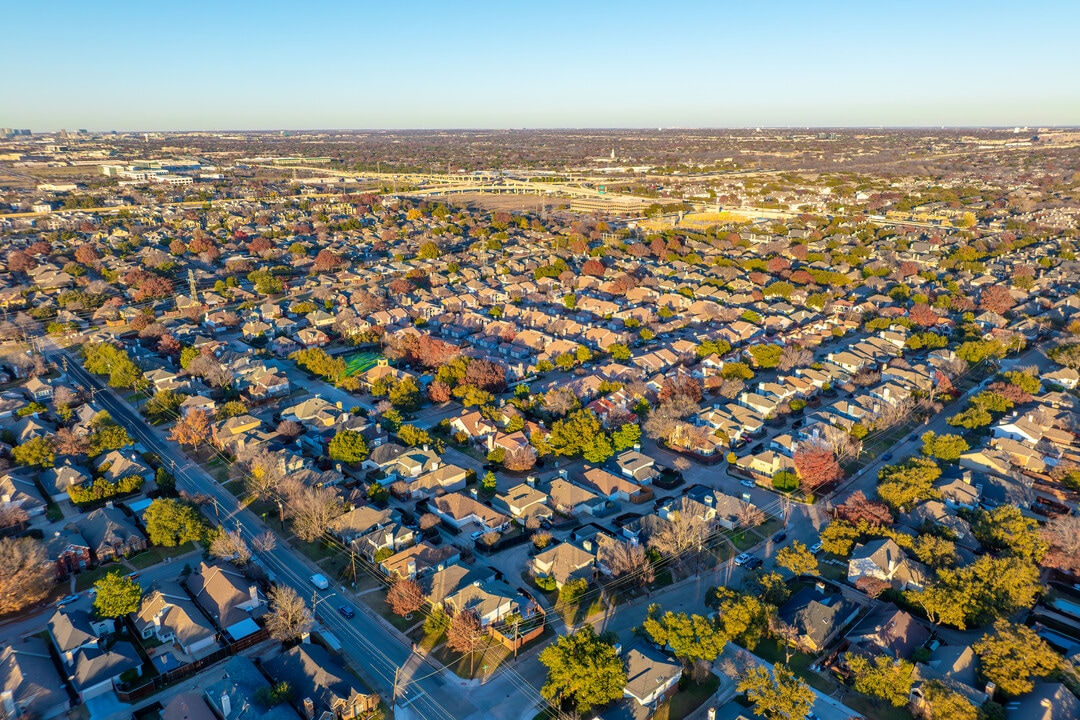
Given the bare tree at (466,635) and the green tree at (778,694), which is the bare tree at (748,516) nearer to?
the green tree at (778,694)

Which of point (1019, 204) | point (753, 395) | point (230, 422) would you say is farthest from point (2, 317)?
point (1019, 204)

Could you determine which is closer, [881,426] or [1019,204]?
[881,426]

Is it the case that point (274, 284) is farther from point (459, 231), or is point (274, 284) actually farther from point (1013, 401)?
point (1013, 401)

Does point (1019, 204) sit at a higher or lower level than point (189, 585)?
higher

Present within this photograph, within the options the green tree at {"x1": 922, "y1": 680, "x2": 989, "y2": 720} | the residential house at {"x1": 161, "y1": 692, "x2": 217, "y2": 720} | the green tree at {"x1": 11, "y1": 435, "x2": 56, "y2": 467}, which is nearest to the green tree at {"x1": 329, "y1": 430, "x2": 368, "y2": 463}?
the green tree at {"x1": 11, "y1": 435, "x2": 56, "y2": 467}

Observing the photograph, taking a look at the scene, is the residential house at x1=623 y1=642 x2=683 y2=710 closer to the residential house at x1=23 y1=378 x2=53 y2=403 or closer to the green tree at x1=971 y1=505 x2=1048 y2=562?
the green tree at x1=971 y1=505 x2=1048 y2=562
